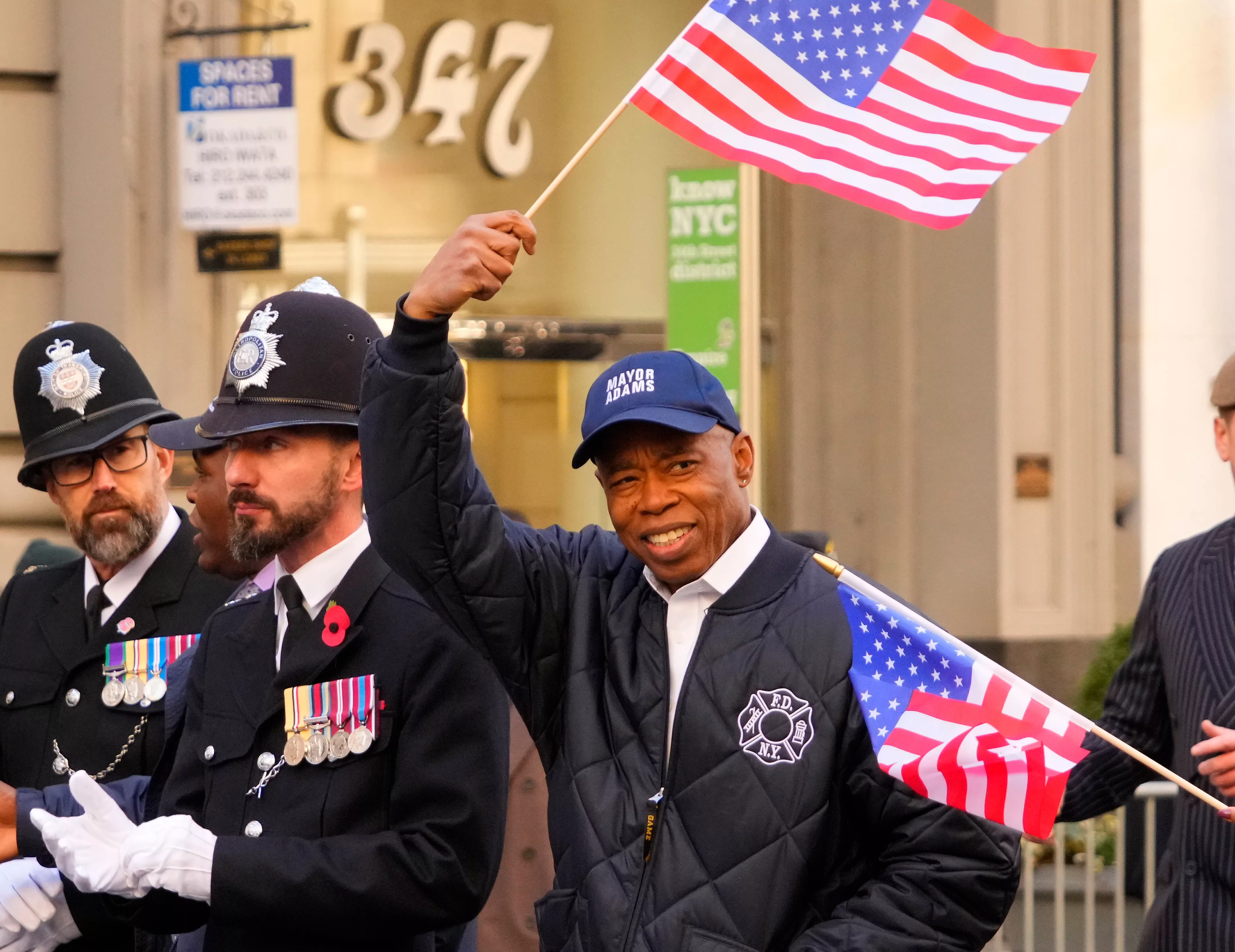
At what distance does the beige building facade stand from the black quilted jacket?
664 cm

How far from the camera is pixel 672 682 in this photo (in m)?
2.90

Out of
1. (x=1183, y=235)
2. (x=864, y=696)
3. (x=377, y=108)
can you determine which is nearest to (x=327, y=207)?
(x=377, y=108)

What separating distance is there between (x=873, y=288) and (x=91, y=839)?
8637 millimetres

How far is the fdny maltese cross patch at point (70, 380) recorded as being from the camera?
411 cm

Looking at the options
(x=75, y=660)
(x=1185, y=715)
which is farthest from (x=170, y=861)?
(x=1185, y=715)

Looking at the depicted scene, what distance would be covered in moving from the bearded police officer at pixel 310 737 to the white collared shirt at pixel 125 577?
2.48 ft

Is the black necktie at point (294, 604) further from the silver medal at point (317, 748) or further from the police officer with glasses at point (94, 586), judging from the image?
the police officer with glasses at point (94, 586)

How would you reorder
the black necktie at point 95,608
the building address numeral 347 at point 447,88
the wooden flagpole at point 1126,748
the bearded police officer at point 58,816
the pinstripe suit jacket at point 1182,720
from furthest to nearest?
the building address numeral 347 at point 447,88, the black necktie at point 95,608, the pinstripe suit jacket at point 1182,720, the bearded police officer at point 58,816, the wooden flagpole at point 1126,748

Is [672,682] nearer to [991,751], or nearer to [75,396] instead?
[991,751]

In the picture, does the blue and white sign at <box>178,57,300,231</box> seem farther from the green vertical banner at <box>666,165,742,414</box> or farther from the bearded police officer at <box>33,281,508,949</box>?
the bearded police officer at <box>33,281,508,949</box>

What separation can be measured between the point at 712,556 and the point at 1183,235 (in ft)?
27.8

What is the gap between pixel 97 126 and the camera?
7.86m

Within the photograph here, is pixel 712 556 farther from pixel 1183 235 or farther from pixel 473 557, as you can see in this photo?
pixel 1183 235

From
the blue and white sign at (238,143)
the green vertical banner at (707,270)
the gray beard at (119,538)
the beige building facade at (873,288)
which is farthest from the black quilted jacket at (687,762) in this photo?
the beige building facade at (873,288)
